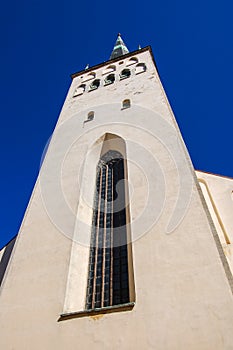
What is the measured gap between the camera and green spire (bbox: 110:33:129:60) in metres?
25.1

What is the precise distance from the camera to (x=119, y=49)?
26375mm

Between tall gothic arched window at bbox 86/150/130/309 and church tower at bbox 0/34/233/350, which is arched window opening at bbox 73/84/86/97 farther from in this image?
tall gothic arched window at bbox 86/150/130/309

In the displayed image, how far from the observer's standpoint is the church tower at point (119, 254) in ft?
13.8

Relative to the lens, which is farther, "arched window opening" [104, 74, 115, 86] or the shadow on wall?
"arched window opening" [104, 74, 115, 86]

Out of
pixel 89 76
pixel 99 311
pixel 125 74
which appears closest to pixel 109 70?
pixel 89 76

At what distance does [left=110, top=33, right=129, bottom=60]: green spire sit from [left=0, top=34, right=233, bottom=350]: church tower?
57.5 feet

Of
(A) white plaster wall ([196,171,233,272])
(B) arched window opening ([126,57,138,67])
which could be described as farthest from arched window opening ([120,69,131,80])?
(A) white plaster wall ([196,171,233,272])

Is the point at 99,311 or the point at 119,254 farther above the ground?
the point at 119,254

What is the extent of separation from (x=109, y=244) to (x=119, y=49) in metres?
24.8

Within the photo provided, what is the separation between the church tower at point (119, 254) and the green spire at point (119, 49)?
691 inches

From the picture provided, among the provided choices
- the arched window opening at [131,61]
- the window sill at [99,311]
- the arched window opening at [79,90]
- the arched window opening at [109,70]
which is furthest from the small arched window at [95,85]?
the window sill at [99,311]

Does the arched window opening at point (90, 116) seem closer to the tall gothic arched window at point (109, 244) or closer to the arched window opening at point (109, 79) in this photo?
the tall gothic arched window at point (109, 244)

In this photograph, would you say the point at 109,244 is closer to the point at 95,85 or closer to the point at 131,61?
the point at 95,85

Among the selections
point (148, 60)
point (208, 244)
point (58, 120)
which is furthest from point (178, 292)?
point (148, 60)
